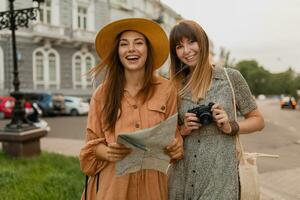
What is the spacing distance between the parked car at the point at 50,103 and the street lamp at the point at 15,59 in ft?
43.9

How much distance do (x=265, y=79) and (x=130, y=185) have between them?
322 feet

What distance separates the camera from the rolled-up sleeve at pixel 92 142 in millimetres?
1865

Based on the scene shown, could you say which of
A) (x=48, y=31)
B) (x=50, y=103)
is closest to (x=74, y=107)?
(x=50, y=103)

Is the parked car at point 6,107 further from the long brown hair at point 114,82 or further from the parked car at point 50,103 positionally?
the long brown hair at point 114,82

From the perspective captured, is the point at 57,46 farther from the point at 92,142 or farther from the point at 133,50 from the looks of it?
the point at 92,142

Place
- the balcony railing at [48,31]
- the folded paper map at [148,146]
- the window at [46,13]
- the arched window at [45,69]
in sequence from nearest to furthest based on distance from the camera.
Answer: the folded paper map at [148,146] → the balcony railing at [48,31] → the arched window at [45,69] → the window at [46,13]

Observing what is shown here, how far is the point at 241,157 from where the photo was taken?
6.78 feet

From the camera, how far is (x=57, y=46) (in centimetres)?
2698

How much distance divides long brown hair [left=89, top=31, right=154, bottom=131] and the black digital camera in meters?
0.26

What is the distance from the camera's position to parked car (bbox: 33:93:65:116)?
21.0m

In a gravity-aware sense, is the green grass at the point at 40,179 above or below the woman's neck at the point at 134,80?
below

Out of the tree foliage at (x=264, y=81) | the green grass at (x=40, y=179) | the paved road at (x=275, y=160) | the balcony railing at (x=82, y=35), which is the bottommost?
the tree foliage at (x=264, y=81)

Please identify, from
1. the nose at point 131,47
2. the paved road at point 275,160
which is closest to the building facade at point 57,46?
the paved road at point 275,160

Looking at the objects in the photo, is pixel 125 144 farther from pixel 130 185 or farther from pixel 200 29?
pixel 200 29
